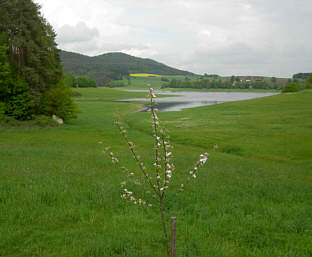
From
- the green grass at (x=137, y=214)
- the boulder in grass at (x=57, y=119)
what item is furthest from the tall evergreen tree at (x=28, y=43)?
the green grass at (x=137, y=214)

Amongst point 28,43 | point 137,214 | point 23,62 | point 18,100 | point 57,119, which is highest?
point 28,43

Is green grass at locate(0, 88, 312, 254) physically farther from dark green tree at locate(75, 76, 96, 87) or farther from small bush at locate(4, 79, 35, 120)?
dark green tree at locate(75, 76, 96, 87)

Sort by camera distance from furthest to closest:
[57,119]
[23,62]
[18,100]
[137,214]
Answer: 1. [57,119]
2. [23,62]
3. [18,100]
4. [137,214]

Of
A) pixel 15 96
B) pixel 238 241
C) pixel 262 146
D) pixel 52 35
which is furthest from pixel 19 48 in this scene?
pixel 238 241

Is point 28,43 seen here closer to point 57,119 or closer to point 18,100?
point 18,100

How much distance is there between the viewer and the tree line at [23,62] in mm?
41250

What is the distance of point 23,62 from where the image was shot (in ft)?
143

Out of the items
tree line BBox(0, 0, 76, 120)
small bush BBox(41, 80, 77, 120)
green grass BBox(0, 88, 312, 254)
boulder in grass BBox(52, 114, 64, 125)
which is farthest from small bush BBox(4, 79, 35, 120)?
green grass BBox(0, 88, 312, 254)

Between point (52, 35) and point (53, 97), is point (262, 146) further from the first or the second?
point (52, 35)

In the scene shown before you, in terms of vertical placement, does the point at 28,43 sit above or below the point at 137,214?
above

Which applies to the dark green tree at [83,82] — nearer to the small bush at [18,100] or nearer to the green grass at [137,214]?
the small bush at [18,100]

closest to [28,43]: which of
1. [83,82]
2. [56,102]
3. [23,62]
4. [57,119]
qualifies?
[23,62]

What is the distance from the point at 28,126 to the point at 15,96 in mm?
5322

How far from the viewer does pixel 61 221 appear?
7973 mm
